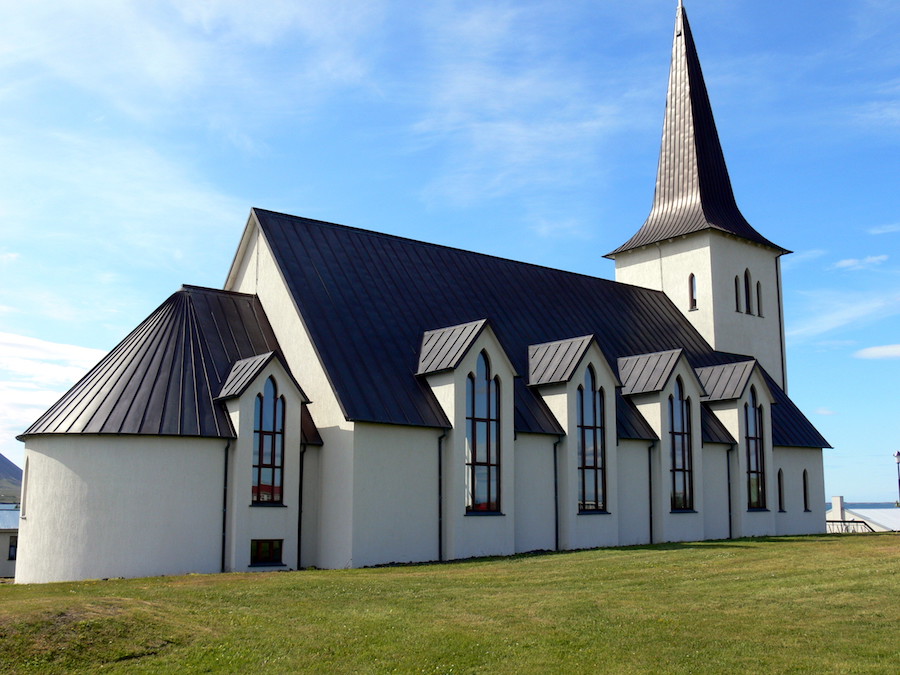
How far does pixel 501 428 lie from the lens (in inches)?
1113

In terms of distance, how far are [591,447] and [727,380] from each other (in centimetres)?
897

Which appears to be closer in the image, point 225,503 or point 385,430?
point 225,503

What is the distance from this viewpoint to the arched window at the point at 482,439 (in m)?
27.7

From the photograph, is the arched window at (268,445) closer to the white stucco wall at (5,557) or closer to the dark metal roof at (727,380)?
the white stucco wall at (5,557)

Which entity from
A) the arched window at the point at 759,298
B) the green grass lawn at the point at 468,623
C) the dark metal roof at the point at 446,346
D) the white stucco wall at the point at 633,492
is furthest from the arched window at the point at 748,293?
the green grass lawn at the point at 468,623

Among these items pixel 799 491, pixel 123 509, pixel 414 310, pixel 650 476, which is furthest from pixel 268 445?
pixel 799 491

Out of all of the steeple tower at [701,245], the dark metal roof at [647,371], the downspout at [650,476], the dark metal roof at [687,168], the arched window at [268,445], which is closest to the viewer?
the arched window at [268,445]

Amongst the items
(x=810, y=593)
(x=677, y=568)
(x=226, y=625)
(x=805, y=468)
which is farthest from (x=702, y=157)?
(x=226, y=625)

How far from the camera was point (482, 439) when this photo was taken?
27938mm

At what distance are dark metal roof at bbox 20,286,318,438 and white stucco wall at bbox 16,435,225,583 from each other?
0.47 m

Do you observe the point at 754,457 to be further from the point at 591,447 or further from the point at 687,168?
the point at 687,168

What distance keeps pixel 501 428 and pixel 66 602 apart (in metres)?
15.1

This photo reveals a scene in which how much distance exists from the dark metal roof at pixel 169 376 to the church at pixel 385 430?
0.06 m

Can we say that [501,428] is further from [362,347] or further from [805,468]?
[805,468]
